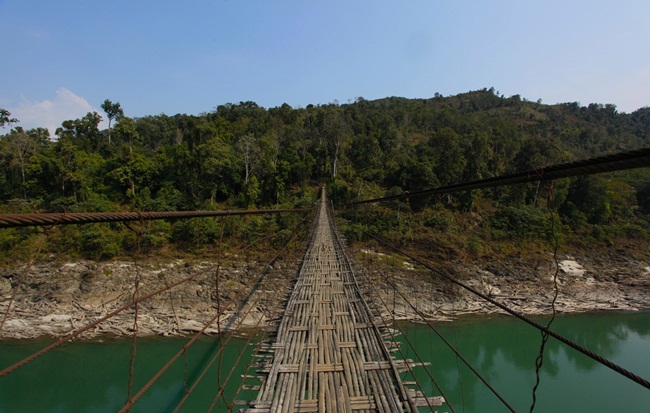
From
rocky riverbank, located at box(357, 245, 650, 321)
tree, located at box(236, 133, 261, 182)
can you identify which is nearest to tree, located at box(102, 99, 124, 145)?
tree, located at box(236, 133, 261, 182)

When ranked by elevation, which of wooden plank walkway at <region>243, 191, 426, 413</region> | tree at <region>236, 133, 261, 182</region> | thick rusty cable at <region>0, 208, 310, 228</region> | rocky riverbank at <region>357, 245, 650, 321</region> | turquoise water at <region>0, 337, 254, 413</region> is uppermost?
tree at <region>236, 133, 261, 182</region>

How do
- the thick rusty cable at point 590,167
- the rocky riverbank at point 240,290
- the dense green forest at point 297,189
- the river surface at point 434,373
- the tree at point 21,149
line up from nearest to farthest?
the thick rusty cable at point 590,167 < the river surface at point 434,373 < the rocky riverbank at point 240,290 < the dense green forest at point 297,189 < the tree at point 21,149

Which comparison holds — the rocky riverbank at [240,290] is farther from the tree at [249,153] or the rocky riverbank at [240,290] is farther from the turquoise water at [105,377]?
the tree at [249,153]

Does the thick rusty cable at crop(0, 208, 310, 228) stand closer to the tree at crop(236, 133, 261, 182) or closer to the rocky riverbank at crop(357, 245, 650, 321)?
the rocky riverbank at crop(357, 245, 650, 321)

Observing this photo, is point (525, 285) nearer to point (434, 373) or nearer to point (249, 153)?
point (434, 373)

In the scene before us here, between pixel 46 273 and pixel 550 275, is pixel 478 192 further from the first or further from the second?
pixel 46 273

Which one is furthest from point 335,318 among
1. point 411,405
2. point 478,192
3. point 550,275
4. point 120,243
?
point 478,192

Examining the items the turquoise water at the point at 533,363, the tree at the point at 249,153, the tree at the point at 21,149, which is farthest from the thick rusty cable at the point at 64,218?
the tree at the point at 21,149
